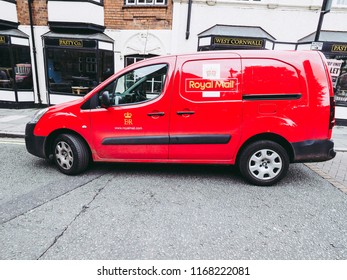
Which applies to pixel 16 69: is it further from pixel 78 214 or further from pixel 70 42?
pixel 78 214

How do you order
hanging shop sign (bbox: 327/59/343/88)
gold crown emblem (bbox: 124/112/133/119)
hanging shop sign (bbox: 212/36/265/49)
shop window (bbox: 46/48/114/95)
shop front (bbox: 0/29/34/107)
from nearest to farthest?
gold crown emblem (bbox: 124/112/133/119) → hanging shop sign (bbox: 212/36/265/49) → hanging shop sign (bbox: 327/59/343/88) → shop front (bbox: 0/29/34/107) → shop window (bbox: 46/48/114/95)

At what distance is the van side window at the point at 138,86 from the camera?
12.3ft

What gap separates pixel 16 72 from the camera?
10.0 m

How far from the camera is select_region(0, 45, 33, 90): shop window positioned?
9.76 metres

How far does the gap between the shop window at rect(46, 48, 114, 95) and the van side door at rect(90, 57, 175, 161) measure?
6559 millimetres

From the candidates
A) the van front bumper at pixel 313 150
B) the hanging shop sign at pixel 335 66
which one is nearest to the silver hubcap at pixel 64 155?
the van front bumper at pixel 313 150

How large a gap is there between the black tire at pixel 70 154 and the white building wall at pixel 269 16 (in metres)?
7.33


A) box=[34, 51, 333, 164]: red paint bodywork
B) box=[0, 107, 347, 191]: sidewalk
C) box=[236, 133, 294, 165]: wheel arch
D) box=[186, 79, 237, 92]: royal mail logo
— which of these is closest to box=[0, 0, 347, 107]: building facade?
box=[0, 107, 347, 191]: sidewalk

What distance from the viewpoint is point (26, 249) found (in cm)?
227

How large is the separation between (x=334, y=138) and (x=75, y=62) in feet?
33.7

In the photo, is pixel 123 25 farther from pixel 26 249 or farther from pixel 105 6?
pixel 26 249

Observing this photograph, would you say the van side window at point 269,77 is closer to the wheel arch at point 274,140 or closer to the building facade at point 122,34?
the wheel arch at point 274,140

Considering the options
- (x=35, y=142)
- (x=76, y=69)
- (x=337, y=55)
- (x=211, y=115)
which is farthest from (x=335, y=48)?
(x=76, y=69)

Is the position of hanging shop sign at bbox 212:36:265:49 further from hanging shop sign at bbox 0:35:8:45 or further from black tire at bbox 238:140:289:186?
hanging shop sign at bbox 0:35:8:45
